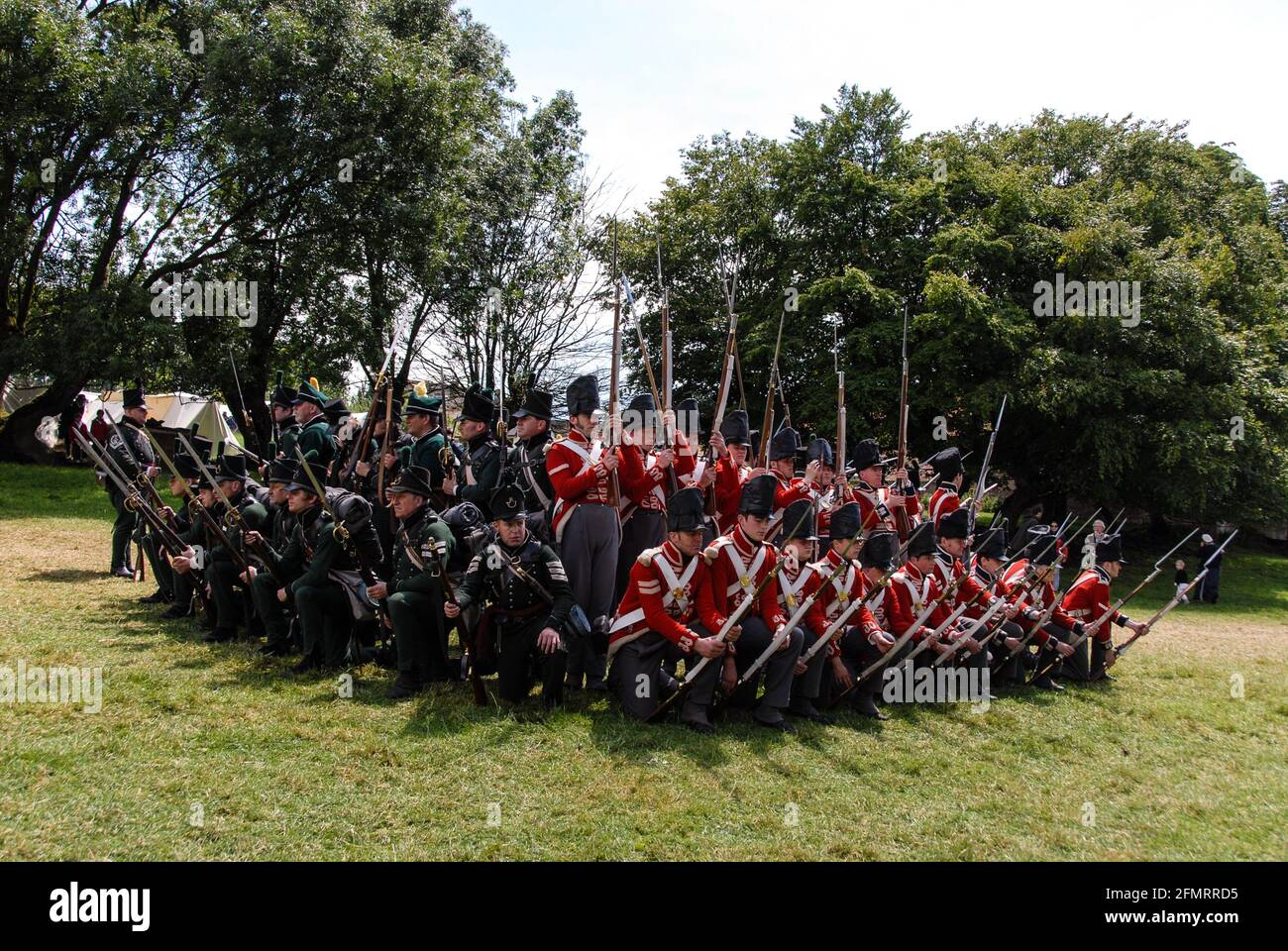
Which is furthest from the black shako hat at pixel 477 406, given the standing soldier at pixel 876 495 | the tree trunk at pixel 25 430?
the tree trunk at pixel 25 430

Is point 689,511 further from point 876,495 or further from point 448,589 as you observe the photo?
point 876,495

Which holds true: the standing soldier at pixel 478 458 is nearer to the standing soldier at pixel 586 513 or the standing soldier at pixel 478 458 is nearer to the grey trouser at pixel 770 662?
the standing soldier at pixel 586 513

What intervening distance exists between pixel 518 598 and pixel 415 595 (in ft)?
3.07

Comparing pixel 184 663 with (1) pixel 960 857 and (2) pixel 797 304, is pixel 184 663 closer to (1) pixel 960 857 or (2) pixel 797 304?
(1) pixel 960 857

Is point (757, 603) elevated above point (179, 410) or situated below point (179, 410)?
below

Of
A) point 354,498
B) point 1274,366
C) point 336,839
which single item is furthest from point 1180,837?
point 1274,366

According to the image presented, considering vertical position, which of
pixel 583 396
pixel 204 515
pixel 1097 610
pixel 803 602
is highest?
pixel 583 396

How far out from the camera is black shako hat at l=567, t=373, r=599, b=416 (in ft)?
25.6

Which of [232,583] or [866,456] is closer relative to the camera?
[232,583]

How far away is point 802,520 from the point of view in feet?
23.3

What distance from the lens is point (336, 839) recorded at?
4629mm

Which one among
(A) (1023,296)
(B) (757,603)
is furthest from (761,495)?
(A) (1023,296)

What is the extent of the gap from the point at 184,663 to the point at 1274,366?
98.8ft

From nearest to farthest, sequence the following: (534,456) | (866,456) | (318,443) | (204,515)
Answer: (534,456) → (204,515) → (318,443) → (866,456)
